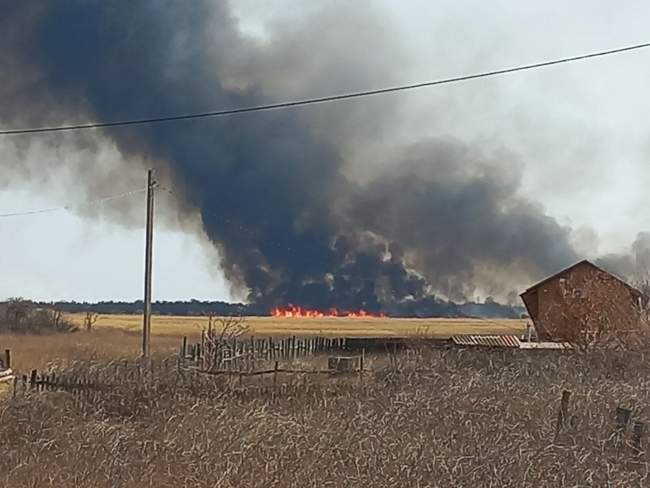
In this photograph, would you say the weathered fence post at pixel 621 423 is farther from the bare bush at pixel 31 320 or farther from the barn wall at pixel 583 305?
the bare bush at pixel 31 320

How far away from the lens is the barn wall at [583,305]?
27969 mm

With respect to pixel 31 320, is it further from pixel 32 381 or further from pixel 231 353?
pixel 32 381

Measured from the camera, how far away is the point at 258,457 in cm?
1158

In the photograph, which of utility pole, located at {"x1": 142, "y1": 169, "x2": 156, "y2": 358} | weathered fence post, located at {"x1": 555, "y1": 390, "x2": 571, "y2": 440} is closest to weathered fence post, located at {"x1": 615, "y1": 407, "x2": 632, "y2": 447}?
weathered fence post, located at {"x1": 555, "y1": 390, "x2": 571, "y2": 440}

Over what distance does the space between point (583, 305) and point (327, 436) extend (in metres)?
21.2

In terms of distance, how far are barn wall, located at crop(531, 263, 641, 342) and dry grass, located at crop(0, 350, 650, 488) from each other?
860 cm

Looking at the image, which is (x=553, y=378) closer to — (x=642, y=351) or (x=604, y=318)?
(x=642, y=351)

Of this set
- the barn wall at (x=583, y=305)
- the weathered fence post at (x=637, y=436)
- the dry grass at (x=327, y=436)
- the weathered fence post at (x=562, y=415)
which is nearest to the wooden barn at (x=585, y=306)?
the barn wall at (x=583, y=305)

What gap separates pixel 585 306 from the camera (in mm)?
31547

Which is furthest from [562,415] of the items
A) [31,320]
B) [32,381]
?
[31,320]

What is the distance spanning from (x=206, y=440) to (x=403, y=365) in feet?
33.2

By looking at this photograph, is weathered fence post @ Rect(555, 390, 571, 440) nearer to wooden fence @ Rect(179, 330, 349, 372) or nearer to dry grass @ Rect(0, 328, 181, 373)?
wooden fence @ Rect(179, 330, 349, 372)

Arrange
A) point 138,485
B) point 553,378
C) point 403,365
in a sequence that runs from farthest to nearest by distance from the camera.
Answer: point 403,365
point 553,378
point 138,485

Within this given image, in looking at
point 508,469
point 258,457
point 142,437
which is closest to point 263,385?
point 142,437
